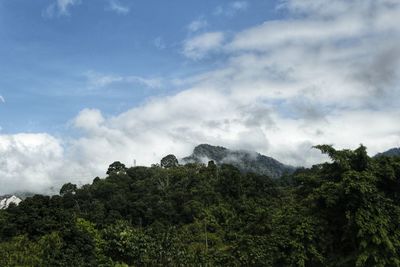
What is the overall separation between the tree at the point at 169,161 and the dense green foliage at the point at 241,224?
42694 millimetres

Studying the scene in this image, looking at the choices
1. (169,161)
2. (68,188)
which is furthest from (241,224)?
(169,161)

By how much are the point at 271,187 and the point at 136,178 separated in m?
30.6

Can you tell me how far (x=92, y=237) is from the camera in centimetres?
3225

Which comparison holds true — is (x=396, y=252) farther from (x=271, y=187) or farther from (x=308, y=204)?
(x=271, y=187)

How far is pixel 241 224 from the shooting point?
135 ft

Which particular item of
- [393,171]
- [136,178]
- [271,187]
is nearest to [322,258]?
[393,171]

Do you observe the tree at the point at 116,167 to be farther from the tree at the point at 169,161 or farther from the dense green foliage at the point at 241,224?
the dense green foliage at the point at 241,224

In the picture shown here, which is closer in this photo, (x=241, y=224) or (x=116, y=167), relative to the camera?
(x=241, y=224)

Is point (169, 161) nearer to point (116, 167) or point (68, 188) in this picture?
point (116, 167)

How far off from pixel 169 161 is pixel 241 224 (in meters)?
66.9

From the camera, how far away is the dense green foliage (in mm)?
17391

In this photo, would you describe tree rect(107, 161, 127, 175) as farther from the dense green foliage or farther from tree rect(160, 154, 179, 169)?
the dense green foliage

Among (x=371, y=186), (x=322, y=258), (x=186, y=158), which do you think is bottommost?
(x=322, y=258)

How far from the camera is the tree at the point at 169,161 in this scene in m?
106
